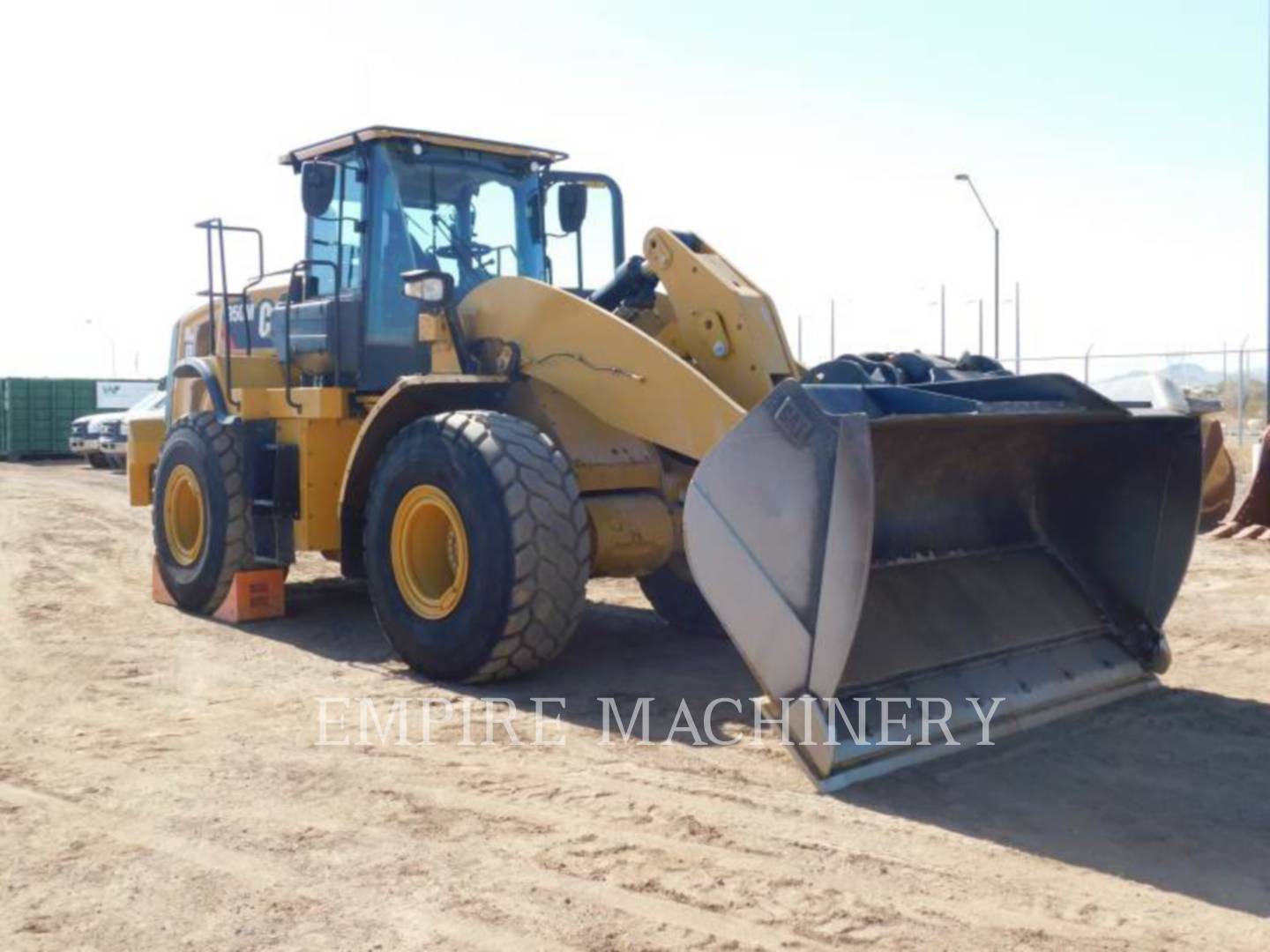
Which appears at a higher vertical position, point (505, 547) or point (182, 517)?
point (505, 547)

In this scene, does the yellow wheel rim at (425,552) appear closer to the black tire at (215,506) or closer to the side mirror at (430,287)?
the side mirror at (430,287)

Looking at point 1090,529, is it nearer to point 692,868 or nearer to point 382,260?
point 692,868

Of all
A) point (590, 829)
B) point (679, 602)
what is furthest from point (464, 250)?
point (590, 829)

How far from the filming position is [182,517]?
Result: 8914 millimetres

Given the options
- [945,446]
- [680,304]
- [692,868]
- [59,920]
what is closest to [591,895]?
[692,868]

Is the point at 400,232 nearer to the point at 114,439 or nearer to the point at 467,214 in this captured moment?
the point at 467,214

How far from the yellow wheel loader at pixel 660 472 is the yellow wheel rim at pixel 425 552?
0.6 inches

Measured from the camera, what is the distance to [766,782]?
16.1ft

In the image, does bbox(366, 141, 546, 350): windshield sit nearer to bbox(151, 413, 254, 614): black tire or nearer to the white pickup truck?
bbox(151, 413, 254, 614): black tire

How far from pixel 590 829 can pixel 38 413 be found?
3036cm

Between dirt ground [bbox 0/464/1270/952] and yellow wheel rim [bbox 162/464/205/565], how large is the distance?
1.90 metres

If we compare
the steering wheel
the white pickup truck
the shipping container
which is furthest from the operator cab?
the shipping container

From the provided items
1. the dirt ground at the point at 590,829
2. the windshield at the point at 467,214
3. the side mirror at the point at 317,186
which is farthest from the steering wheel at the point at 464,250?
the dirt ground at the point at 590,829

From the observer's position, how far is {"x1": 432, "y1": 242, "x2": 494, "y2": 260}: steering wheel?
795 centimetres
